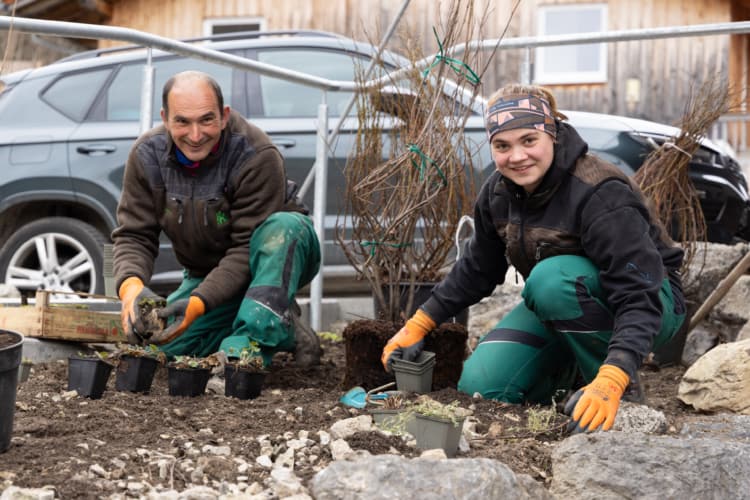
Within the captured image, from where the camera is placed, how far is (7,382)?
233 cm

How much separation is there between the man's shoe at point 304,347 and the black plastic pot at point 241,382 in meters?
0.85

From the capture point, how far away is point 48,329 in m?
3.95

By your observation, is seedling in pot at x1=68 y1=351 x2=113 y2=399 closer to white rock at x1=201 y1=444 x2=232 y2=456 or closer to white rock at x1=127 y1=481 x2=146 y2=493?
white rock at x1=201 y1=444 x2=232 y2=456

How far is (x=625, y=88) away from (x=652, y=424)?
9.97 metres

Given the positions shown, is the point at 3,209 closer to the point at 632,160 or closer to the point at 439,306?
the point at 439,306

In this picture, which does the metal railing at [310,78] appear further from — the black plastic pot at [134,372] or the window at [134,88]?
the black plastic pot at [134,372]

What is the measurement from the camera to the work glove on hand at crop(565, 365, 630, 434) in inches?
104

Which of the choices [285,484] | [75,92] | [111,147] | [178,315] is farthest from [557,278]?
[75,92]

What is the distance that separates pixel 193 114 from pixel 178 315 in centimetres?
79

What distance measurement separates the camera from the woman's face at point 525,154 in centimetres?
300

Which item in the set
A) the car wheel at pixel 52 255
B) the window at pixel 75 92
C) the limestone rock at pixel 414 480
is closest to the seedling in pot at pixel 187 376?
the limestone rock at pixel 414 480

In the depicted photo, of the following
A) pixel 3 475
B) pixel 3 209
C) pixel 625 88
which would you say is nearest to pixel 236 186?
pixel 3 475

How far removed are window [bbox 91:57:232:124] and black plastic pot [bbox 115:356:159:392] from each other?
2.64 meters

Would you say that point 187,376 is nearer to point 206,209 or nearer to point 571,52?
point 206,209
